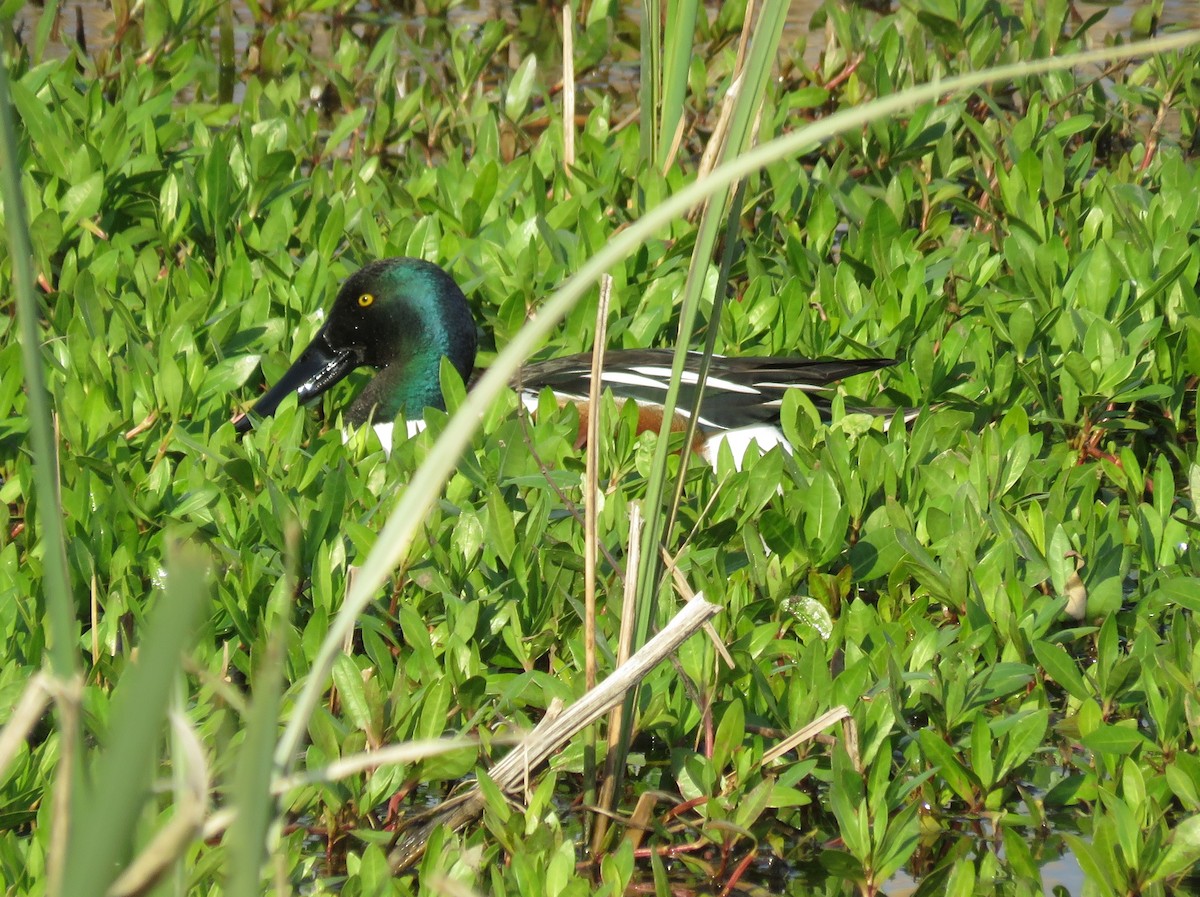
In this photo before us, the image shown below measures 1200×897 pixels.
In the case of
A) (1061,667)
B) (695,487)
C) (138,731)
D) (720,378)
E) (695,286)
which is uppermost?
(138,731)

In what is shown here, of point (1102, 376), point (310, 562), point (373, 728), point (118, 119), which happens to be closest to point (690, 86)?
point (118, 119)

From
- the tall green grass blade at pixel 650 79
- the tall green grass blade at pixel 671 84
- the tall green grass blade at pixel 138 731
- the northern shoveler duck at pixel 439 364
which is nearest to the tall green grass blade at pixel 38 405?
the tall green grass blade at pixel 138 731

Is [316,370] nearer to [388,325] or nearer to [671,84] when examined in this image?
[388,325]

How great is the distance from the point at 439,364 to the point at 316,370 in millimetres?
377

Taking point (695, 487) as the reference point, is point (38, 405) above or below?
above

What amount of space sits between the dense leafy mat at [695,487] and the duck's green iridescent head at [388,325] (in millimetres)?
136

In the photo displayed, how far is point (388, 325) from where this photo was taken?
4.54 metres

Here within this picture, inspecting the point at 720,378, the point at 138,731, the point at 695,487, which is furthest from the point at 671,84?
the point at 138,731

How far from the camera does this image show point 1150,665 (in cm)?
286

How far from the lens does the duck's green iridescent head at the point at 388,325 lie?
4.47 metres

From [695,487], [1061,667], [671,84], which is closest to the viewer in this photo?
[1061,667]

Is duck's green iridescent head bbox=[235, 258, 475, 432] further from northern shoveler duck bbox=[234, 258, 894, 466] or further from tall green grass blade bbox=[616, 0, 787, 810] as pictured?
tall green grass blade bbox=[616, 0, 787, 810]

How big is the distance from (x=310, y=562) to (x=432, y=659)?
437mm

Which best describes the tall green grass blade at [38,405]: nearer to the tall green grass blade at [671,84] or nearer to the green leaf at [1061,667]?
the green leaf at [1061,667]
